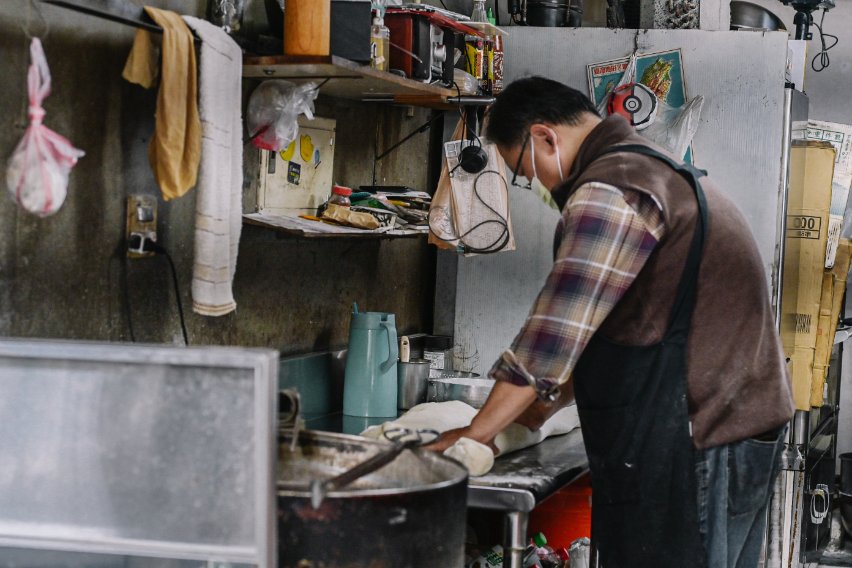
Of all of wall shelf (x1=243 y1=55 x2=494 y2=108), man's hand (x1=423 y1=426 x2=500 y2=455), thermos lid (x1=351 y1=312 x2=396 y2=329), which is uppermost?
wall shelf (x1=243 y1=55 x2=494 y2=108)

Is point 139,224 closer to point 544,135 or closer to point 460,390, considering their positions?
point 544,135

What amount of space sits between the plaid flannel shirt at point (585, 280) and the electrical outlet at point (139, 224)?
2.85ft

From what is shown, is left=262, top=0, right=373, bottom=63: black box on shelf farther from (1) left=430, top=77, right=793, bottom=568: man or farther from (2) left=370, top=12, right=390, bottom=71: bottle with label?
(1) left=430, top=77, right=793, bottom=568: man

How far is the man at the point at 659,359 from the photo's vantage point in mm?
2277

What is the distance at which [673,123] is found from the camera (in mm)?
3789

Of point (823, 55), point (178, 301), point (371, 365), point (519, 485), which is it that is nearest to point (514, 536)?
point (519, 485)

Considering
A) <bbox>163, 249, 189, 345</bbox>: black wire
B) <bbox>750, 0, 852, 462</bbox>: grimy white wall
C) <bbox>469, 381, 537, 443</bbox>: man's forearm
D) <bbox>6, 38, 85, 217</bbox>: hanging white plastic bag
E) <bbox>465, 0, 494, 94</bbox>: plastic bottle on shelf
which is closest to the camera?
<bbox>6, 38, 85, 217</bbox>: hanging white plastic bag

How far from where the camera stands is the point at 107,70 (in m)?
2.34

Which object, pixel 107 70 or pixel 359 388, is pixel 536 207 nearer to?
pixel 359 388

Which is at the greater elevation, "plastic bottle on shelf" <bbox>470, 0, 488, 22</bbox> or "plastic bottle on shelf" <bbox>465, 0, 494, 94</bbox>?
"plastic bottle on shelf" <bbox>470, 0, 488, 22</bbox>

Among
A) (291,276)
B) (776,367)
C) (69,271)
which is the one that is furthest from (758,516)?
(69,271)

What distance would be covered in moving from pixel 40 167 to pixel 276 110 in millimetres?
1057

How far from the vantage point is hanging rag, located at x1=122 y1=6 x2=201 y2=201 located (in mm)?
2199

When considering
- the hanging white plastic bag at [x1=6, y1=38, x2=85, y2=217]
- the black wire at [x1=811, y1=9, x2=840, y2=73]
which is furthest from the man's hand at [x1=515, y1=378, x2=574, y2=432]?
the black wire at [x1=811, y1=9, x2=840, y2=73]
